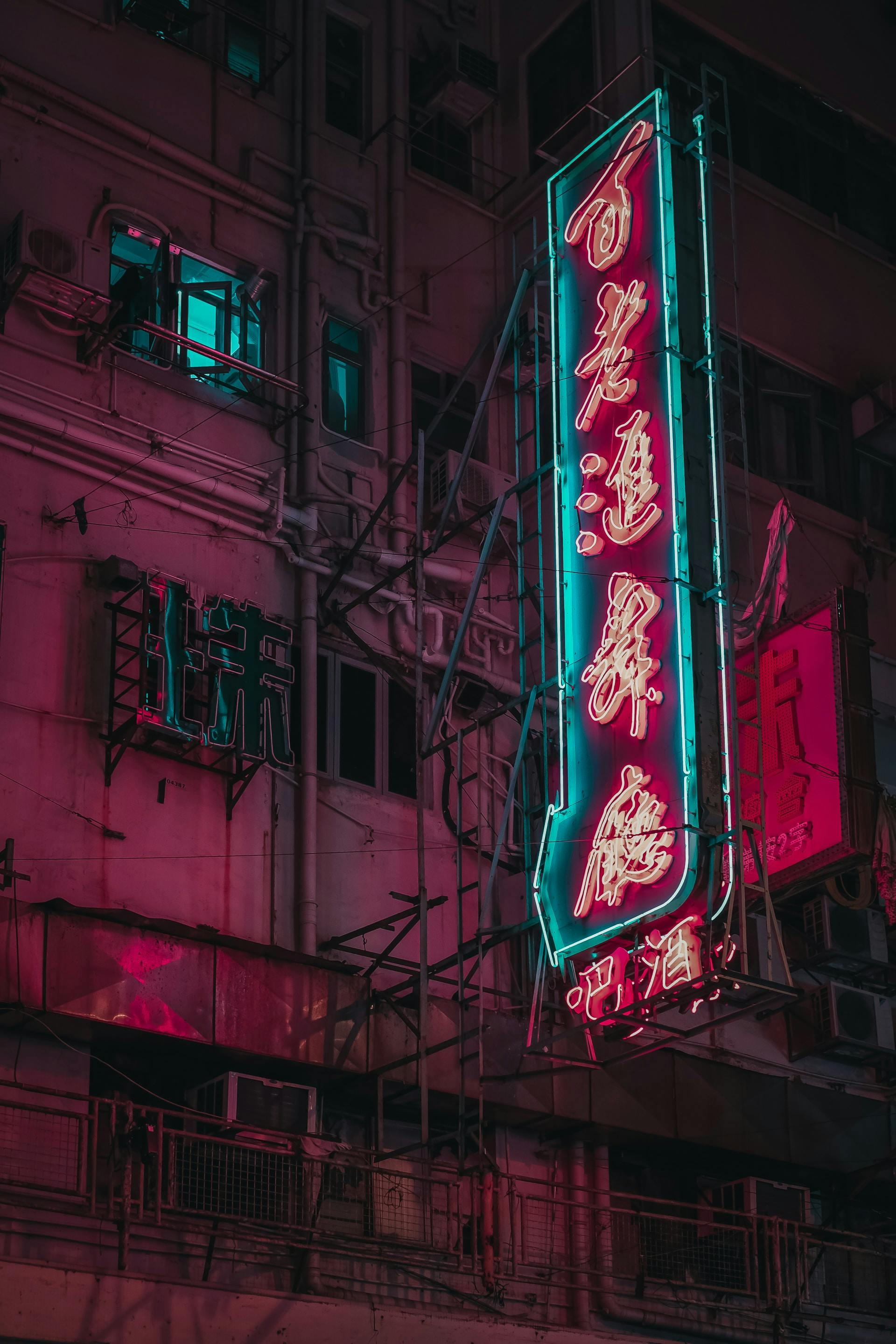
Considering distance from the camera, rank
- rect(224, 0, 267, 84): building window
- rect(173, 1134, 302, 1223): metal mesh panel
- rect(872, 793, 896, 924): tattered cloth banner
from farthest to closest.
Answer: rect(224, 0, 267, 84): building window < rect(872, 793, 896, 924): tattered cloth banner < rect(173, 1134, 302, 1223): metal mesh panel

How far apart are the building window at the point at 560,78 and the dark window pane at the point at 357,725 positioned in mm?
8108

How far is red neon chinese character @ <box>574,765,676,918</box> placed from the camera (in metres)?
17.2

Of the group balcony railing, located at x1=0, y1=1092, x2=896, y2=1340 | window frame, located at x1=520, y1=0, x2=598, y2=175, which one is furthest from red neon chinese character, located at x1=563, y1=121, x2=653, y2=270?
balcony railing, located at x1=0, y1=1092, x2=896, y2=1340

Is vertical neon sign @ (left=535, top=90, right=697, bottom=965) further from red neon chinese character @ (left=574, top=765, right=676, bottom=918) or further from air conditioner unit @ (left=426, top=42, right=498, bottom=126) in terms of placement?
air conditioner unit @ (left=426, top=42, right=498, bottom=126)

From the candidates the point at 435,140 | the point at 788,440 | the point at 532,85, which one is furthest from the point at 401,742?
the point at 532,85

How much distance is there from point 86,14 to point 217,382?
4.77 metres

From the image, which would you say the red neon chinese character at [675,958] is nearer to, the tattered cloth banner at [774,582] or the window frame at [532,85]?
the tattered cloth banner at [774,582]

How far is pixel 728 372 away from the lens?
25.9 meters

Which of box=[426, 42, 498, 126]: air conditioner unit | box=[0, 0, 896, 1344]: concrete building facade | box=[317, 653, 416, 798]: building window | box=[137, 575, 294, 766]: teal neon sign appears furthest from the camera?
box=[426, 42, 498, 126]: air conditioner unit

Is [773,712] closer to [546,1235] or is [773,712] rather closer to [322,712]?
[322,712]

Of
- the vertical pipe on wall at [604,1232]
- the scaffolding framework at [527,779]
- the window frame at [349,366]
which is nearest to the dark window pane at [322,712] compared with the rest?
the scaffolding framework at [527,779]

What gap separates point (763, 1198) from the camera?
71.9ft

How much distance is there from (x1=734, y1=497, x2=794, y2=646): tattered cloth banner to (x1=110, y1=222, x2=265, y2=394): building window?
6404mm

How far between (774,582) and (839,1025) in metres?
5.81
